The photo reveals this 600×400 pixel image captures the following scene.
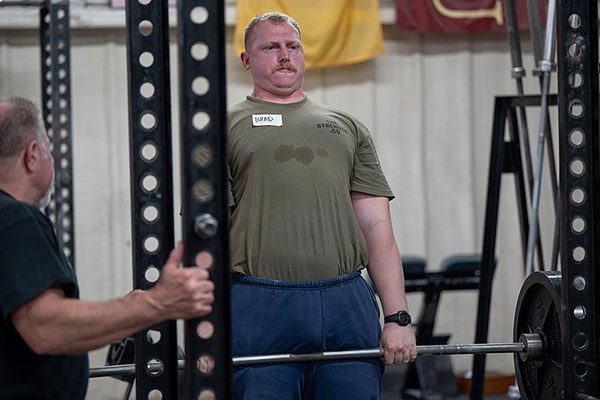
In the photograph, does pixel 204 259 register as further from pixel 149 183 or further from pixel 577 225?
pixel 577 225

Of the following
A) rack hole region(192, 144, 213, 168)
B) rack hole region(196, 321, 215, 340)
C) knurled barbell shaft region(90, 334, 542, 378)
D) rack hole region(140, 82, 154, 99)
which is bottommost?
knurled barbell shaft region(90, 334, 542, 378)

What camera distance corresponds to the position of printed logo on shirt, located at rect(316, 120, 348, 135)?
11.0ft

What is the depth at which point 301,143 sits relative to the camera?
10.8ft

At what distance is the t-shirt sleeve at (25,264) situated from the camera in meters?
2.18

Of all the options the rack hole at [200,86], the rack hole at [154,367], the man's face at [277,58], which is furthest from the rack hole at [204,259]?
the man's face at [277,58]

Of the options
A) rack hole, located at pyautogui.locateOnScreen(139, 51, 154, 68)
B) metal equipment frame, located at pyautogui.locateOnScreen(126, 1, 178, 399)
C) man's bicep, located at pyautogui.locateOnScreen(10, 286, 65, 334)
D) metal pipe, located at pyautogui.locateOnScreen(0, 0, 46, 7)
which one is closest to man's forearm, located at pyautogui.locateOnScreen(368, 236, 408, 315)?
metal equipment frame, located at pyautogui.locateOnScreen(126, 1, 178, 399)

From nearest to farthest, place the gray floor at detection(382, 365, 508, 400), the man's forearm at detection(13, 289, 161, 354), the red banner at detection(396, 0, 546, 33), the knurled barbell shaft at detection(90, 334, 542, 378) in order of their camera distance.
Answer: the man's forearm at detection(13, 289, 161, 354) < the knurled barbell shaft at detection(90, 334, 542, 378) < the gray floor at detection(382, 365, 508, 400) < the red banner at detection(396, 0, 546, 33)

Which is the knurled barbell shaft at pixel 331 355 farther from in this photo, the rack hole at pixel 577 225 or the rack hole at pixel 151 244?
the rack hole at pixel 577 225

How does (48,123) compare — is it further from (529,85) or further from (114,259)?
(529,85)

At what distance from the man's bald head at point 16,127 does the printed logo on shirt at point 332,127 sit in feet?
3.79

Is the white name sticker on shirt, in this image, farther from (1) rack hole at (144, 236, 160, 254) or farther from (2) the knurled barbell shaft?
(2) the knurled barbell shaft

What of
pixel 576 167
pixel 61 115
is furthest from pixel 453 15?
pixel 576 167

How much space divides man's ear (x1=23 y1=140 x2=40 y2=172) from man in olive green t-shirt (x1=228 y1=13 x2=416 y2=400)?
1.01 m

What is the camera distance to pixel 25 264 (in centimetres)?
220
